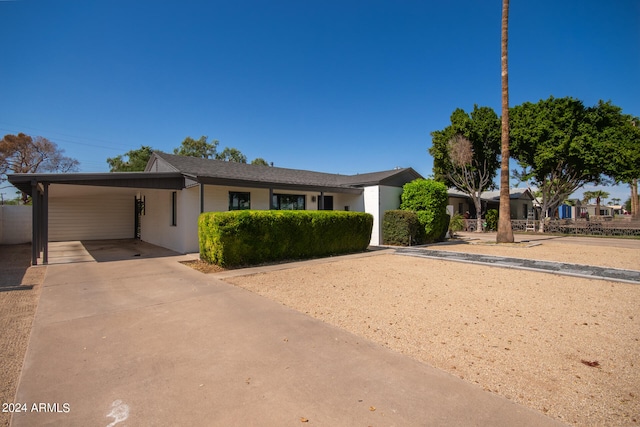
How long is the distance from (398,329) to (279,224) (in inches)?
249

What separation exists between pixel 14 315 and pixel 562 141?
89.0ft

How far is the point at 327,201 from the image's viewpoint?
17.6 meters

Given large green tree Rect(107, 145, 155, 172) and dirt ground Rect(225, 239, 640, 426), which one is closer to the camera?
dirt ground Rect(225, 239, 640, 426)

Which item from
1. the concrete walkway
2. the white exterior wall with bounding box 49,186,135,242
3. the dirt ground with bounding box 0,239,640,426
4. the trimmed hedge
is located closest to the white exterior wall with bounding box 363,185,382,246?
the trimmed hedge

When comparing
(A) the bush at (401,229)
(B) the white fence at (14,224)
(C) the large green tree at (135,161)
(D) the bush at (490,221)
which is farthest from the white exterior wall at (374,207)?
(C) the large green tree at (135,161)

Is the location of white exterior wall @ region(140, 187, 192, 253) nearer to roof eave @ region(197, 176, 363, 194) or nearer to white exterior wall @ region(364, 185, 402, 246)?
roof eave @ region(197, 176, 363, 194)

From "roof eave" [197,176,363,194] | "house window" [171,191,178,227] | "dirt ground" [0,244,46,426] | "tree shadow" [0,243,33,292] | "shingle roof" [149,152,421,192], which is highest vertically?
"shingle roof" [149,152,421,192]

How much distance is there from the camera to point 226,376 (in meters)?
3.08

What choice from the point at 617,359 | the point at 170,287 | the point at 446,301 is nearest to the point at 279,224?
the point at 170,287

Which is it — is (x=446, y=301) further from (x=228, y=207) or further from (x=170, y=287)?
(x=228, y=207)

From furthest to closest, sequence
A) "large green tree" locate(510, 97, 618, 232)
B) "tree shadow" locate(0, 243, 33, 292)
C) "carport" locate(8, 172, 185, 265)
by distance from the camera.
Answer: "large green tree" locate(510, 97, 618, 232), "carport" locate(8, 172, 185, 265), "tree shadow" locate(0, 243, 33, 292)

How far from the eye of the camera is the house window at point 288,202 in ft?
50.4

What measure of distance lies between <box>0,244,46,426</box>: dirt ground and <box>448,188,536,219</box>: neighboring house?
28088 mm

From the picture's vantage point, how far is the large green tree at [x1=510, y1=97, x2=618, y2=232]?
20.3 m
